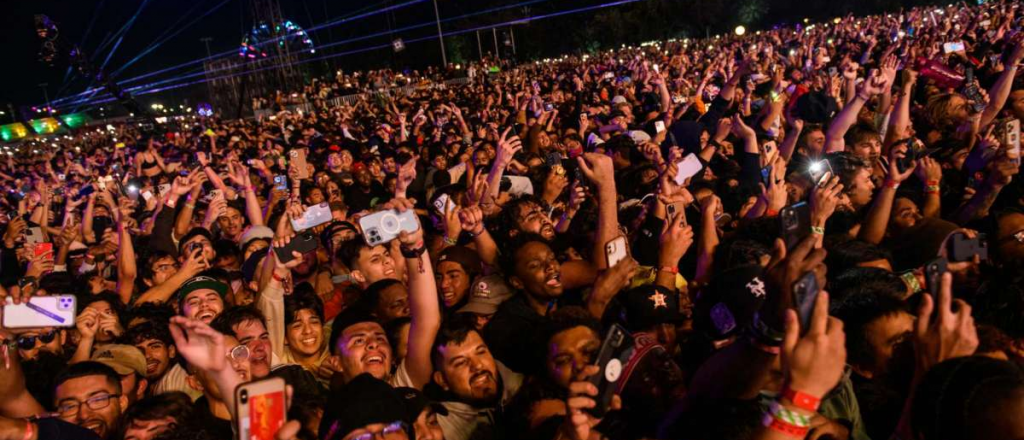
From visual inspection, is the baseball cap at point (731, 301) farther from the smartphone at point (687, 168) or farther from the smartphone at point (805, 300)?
the smartphone at point (687, 168)

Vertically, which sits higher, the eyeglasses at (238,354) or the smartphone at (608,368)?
the smartphone at (608,368)

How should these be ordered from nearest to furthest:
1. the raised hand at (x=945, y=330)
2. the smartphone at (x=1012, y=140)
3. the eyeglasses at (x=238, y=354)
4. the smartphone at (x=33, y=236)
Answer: the raised hand at (x=945, y=330) → the eyeglasses at (x=238, y=354) → the smartphone at (x=1012, y=140) → the smartphone at (x=33, y=236)

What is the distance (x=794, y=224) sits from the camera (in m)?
2.52

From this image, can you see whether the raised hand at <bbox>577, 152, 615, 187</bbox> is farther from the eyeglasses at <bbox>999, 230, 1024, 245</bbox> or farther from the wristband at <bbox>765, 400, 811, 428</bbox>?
the wristband at <bbox>765, 400, 811, 428</bbox>

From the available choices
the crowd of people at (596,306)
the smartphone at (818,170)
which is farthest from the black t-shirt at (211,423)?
the smartphone at (818,170)

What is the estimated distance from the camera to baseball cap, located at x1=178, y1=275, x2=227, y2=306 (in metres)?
4.07

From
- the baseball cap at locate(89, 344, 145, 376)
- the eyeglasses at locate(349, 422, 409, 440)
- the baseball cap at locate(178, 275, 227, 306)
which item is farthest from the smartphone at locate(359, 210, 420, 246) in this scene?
the baseball cap at locate(178, 275, 227, 306)

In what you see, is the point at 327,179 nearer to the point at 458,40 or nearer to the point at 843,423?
the point at 843,423

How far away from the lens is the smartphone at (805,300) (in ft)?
5.59

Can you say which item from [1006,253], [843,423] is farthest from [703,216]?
[843,423]

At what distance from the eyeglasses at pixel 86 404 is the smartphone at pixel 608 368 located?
253cm

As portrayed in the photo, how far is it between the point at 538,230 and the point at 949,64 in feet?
31.6

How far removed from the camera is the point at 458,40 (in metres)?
50.1

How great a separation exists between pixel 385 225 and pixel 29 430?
1561 millimetres
